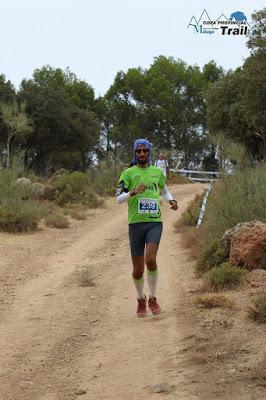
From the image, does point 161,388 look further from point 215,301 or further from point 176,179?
point 176,179

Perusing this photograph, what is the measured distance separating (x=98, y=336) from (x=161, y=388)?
186 centimetres

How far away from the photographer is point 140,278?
725 cm

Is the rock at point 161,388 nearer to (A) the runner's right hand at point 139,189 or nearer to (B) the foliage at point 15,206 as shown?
(A) the runner's right hand at point 139,189

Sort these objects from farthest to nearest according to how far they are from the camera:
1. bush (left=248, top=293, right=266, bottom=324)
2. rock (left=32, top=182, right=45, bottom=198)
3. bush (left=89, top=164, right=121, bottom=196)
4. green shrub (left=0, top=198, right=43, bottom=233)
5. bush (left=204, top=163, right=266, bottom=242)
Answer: bush (left=89, top=164, right=121, bottom=196) → rock (left=32, top=182, right=45, bottom=198) → green shrub (left=0, top=198, right=43, bottom=233) → bush (left=204, top=163, right=266, bottom=242) → bush (left=248, top=293, right=266, bottom=324)

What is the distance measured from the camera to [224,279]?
8.05m

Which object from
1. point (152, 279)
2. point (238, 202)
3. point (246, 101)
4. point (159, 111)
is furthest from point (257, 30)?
point (159, 111)

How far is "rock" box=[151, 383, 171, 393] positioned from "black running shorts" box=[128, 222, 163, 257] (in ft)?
7.95

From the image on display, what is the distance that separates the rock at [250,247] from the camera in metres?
8.66

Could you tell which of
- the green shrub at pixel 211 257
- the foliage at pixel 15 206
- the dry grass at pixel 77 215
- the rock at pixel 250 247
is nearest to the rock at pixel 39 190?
the dry grass at pixel 77 215

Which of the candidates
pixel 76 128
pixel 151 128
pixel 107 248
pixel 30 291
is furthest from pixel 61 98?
pixel 30 291

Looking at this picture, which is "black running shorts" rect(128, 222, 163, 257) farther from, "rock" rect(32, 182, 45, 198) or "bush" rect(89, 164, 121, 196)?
"bush" rect(89, 164, 121, 196)

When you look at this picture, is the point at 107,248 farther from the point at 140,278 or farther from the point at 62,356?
the point at 62,356

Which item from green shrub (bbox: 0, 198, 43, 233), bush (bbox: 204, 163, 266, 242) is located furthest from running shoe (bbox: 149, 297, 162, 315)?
green shrub (bbox: 0, 198, 43, 233)

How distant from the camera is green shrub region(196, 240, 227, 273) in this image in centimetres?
921
